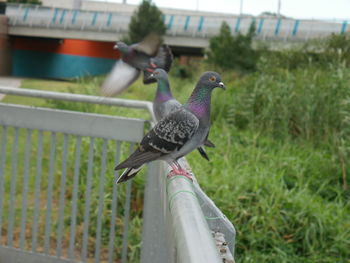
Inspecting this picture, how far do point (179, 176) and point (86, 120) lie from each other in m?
1.61

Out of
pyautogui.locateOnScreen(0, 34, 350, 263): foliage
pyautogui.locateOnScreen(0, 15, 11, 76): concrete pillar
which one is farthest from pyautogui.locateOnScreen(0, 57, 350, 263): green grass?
pyautogui.locateOnScreen(0, 15, 11, 76): concrete pillar

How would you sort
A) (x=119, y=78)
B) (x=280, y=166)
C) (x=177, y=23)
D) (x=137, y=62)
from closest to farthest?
(x=119, y=78), (x=137, y=62), (x=280, y=166), (x=177, y=23)

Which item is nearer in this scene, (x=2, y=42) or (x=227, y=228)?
(x=227, y=228)

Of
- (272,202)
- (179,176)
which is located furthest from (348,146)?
(179,176)

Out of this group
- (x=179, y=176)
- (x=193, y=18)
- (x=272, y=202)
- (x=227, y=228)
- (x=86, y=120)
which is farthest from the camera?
(x=193, y=18)

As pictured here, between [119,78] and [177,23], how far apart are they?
3213cm

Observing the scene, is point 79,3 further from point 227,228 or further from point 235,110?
point 227,228

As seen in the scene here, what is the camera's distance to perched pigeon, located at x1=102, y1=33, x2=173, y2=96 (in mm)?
2855

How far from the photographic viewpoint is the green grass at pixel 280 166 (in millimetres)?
3705

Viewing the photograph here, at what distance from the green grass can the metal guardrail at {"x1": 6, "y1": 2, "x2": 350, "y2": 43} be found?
84.1 feet

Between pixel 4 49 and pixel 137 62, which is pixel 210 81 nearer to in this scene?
pixel 137 62

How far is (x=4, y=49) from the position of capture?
124 ft

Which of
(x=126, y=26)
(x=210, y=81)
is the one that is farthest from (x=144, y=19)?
(x=210, y=81)

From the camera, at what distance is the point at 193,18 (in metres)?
34.5
